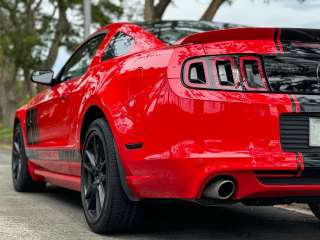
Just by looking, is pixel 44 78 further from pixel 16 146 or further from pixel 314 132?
pixel 314 132

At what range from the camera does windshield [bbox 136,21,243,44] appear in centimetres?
484

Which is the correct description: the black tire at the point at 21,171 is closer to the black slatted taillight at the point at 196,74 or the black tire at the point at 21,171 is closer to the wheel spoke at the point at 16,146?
the wheel spoke at the point at 16,146

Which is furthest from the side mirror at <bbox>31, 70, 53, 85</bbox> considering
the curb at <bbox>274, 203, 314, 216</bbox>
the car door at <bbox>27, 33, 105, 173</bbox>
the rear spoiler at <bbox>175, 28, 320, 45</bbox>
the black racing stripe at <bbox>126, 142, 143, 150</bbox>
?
the rear spoiler at <bbox>175, 28, 320, 45</bbox>

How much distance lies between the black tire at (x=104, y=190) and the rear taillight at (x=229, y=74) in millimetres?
916

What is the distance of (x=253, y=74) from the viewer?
3.96 meters

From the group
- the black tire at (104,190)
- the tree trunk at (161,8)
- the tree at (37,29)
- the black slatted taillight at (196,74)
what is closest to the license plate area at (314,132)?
the black slatted taillight at (196,74)

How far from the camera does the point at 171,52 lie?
13.6ft

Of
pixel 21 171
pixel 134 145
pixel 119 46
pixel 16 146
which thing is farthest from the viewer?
pixel 16 146

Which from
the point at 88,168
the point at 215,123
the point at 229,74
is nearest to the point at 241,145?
the point at 215,123

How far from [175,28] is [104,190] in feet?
4.32

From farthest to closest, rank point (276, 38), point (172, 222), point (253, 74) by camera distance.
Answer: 1. point (172, 222)
2. point (276, 38)
3. point (253, 74)

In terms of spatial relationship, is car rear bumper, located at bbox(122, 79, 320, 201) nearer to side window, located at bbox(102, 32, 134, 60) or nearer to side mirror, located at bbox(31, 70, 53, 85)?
side window, located at bbox(102, 32, 134, 60)

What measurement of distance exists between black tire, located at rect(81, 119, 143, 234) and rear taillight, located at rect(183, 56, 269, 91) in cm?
92

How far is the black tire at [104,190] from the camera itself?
14.9 feet
